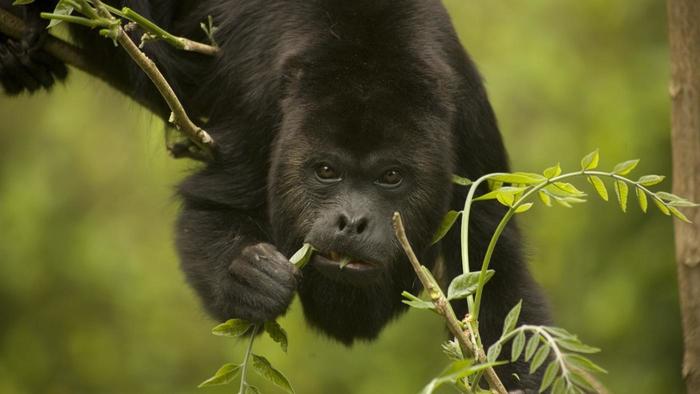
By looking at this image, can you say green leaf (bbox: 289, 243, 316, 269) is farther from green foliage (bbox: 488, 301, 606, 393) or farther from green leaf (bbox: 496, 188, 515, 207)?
green foliage (bbox: 488, 301, 606, 393)

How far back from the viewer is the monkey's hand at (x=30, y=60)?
3865 mm

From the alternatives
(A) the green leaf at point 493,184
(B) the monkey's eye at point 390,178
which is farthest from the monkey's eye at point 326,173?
(A) the green leaf at point 493,184

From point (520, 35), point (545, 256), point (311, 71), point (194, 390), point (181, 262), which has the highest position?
point (311, 71)

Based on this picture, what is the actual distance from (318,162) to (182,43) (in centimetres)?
54

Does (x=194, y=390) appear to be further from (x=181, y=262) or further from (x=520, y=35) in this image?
(x=181, y=262)

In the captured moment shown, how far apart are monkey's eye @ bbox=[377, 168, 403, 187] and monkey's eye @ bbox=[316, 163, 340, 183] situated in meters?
0.13

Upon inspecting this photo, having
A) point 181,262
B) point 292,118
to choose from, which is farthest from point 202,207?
point 292,118

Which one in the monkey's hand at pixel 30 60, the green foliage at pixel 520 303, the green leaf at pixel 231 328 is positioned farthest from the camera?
the monkey's hand at pixel 30 60

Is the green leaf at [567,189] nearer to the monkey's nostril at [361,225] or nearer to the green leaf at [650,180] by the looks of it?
the green leaf at [650,180]

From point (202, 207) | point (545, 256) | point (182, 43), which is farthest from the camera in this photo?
point (545, 256)

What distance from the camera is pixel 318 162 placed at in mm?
3398

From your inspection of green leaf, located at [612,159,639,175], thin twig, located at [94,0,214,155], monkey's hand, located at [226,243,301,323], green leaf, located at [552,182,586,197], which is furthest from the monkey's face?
green leaf, located at [612,159,639,175]

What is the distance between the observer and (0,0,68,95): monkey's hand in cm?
387

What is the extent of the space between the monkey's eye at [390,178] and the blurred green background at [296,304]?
2.13 metres
